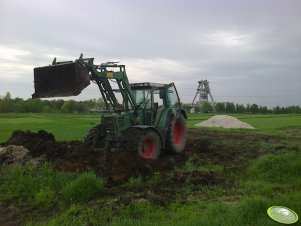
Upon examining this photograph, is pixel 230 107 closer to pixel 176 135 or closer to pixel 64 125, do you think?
pixel 64 125

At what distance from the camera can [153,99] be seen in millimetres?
12930

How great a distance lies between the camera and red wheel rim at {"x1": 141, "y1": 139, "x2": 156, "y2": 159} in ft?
37.9

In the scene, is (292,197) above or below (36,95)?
below

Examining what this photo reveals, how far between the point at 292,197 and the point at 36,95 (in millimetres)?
7540

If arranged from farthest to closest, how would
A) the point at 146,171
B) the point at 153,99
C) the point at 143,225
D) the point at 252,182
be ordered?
1. the point at 153,99
2. the point at 146,171
3. the point at 252,182
4. the point at 143,225

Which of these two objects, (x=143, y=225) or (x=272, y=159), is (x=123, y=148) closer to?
(x=272, y=159)

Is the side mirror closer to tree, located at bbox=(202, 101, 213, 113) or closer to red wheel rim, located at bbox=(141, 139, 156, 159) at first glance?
red wheel rim, located at bbox=(141, 139, 156, 159)

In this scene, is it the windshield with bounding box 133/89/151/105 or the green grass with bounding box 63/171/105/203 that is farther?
the windshield with bounding box 133/89/151/105

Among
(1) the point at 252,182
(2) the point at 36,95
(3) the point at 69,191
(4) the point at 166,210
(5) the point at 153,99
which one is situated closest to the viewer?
(4) the point at 166,210

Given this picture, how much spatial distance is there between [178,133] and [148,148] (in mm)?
2846

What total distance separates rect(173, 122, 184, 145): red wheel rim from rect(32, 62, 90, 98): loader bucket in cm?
461

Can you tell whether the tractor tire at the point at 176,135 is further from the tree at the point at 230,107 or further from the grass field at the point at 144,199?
the tree at the point at 230,107

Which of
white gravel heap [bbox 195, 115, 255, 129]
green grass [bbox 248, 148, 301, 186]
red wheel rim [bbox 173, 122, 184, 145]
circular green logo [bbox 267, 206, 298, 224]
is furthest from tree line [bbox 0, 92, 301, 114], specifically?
circular green logo [bbox 267, 206, 298, 224]

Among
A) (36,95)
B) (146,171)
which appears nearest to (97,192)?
(146,171)
